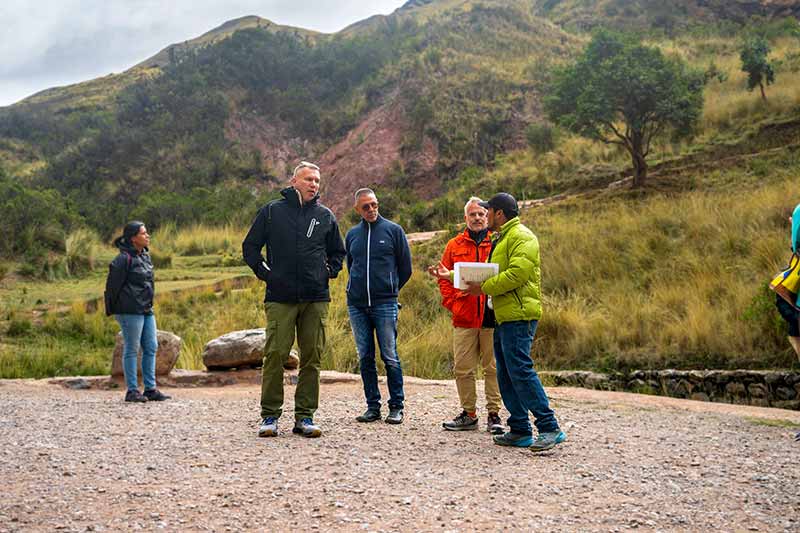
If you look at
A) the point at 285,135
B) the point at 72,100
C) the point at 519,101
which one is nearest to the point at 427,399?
the point at 519,101

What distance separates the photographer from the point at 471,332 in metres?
5.79

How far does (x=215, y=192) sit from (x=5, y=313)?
17.5 meters

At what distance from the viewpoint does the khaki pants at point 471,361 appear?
5797 mm

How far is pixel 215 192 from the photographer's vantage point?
1155 inches

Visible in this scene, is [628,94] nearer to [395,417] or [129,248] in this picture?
[129,248]

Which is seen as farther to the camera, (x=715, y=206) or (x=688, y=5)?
(x=688, y=5)

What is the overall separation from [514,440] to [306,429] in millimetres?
1545

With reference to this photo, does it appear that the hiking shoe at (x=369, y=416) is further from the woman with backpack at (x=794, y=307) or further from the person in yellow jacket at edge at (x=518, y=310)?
the woman with backpack at (x=794, y=307)

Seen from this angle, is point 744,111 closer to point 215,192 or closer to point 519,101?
point 519,101

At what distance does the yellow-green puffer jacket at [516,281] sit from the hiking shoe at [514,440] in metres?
0.84

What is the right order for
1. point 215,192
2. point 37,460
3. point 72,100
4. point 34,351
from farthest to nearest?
point 72,100 < point 215,192 < point 34,351 < point 37,460

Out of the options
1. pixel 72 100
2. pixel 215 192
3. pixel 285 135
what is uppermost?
pixel 72 100

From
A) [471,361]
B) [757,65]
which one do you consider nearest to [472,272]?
[471,361]

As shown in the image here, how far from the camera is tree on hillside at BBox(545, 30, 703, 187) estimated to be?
1891 cm
